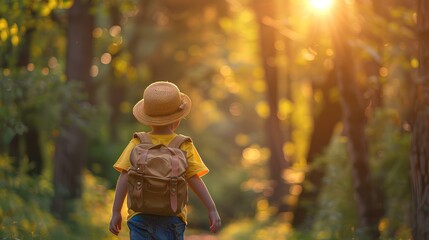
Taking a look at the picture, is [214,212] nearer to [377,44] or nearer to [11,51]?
[11,51]

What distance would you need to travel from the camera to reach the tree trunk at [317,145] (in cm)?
2055

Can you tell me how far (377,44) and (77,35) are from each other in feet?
15.8

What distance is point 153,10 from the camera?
32.2 meters

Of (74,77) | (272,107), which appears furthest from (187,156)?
(272,107)

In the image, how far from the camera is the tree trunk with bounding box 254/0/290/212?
2509 centimetres

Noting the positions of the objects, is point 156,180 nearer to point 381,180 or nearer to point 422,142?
point 422,142

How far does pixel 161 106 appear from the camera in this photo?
7156 mm

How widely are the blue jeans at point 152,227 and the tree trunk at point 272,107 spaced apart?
17231 millimetres

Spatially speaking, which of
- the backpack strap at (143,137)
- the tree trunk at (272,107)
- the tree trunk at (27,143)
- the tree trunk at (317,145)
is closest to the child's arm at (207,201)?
the backpack strap at (143,137)

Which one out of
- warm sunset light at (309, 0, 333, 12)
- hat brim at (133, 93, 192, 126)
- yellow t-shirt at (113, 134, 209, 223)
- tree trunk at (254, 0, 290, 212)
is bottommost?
tree trunk at (254, 0, 290, 212)

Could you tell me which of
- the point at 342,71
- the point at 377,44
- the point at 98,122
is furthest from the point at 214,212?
the point at 98,122

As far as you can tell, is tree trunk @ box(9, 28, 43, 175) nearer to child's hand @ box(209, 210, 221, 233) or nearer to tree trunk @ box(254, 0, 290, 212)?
tree trunk @ box(254, 0, 290, 212)

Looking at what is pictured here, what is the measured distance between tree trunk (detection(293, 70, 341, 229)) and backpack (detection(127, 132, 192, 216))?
13.4 metres

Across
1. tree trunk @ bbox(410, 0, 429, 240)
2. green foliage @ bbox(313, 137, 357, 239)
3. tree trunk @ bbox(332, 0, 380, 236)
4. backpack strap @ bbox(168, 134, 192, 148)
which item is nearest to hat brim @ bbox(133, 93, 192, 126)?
backpack strap @ bbox(168, 134, 192, 148)
